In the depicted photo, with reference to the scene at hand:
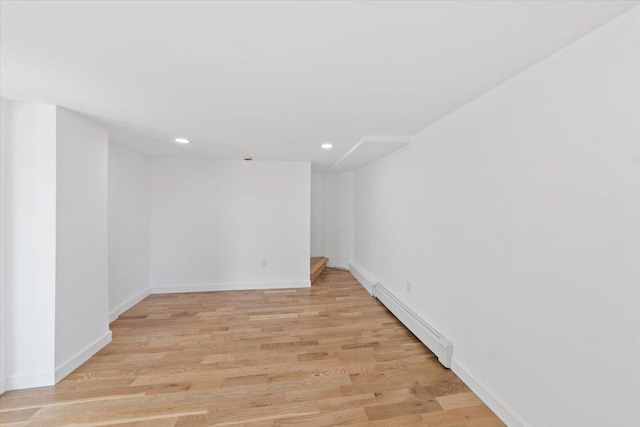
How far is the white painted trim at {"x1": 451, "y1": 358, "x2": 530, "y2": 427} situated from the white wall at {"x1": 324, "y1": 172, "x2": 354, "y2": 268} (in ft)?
11.7

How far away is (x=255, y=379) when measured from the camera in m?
1.93

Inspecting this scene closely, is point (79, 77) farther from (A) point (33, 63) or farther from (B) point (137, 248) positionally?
(B) point (137, 248)

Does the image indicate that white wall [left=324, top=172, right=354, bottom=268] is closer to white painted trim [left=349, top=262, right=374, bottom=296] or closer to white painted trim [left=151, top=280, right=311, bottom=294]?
white painted trim [left=349, top=262, right=374, bottom=296]

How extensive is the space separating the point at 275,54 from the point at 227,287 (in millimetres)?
3717

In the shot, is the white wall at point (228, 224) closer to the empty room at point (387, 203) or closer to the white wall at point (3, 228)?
the empty room at point (387, 203)

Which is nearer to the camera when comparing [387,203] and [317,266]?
[387,203]

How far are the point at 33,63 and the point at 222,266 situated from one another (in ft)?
Result: 10.5

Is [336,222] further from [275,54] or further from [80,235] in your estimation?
[275,54]

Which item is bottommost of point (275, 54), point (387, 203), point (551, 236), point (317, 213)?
point (551, 236)

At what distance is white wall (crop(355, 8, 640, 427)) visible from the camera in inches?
39.2

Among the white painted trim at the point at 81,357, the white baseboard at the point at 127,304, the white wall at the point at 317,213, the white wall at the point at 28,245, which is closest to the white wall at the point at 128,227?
the white baseboard at the point at 127,304

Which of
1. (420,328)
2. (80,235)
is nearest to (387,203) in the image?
(420,328)

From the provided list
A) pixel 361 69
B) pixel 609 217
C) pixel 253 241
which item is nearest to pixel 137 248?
pixel 253 241

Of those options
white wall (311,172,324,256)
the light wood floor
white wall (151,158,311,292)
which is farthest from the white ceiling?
white wall (311,172,324,256)
